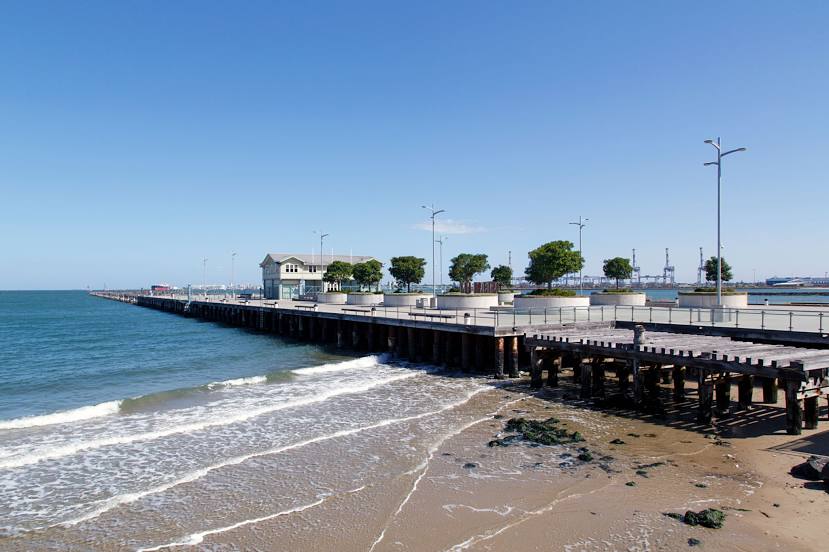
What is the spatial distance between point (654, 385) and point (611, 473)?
28.5 feet

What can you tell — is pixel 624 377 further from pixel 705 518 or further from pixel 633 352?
pixel 705 518

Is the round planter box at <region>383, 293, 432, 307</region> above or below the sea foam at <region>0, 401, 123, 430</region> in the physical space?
above

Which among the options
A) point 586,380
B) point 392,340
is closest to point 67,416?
point 392,340

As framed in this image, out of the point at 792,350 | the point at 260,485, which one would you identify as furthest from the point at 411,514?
the point at 792,350

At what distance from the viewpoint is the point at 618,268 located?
4872cm

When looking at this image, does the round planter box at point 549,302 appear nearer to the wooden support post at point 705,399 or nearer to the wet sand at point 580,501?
the wooden support post at point 705,399

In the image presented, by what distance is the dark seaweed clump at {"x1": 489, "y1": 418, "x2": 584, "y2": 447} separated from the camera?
46.3 feet

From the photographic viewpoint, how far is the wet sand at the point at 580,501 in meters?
8.98

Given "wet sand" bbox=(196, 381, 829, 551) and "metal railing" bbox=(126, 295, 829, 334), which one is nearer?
"wet sand" bbox=(196, 381, 829, 551)

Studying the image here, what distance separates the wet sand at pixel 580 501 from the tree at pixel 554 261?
80.6 feet

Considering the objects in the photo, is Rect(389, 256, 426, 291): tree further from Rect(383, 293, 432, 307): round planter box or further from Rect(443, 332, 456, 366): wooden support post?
Rect(443, 332, 456, 366): wooden support post

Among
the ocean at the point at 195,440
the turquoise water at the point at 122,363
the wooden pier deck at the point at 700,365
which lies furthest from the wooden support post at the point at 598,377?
the turquoise water at the point at 122,363

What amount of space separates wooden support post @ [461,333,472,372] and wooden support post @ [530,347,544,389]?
4.84 m

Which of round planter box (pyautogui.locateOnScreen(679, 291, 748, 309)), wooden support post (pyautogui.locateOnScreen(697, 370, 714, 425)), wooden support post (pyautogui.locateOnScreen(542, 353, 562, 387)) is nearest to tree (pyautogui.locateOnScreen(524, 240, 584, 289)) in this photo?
round planter box (pyautogui.locateOnScreen(679, 291, 748, 309))
